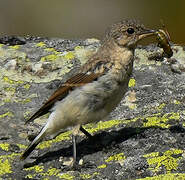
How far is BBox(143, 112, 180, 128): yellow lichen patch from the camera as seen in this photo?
872cm

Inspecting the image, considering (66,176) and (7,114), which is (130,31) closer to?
(7,114)

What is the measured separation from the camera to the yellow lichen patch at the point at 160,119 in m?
8.72

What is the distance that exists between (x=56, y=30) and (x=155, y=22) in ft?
7.98

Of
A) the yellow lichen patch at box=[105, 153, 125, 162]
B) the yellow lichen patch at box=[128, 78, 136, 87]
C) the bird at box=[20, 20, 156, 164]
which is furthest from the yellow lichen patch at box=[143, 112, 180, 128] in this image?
the yellow lichen patch at box=[128, 78, 136, 87]

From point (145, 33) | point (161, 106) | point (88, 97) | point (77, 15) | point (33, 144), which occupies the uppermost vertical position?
point (145, 33)

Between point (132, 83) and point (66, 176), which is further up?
point (132, 83)

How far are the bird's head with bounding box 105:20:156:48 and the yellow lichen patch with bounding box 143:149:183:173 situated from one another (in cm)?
193

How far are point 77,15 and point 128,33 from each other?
7.56m

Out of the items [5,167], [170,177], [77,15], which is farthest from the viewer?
[77,15]

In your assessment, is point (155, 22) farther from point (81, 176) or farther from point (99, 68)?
point (81, 176)

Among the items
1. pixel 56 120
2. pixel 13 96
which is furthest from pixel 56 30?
pixel 56 120

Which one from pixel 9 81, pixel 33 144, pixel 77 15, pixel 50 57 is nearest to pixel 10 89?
pixel 9 81

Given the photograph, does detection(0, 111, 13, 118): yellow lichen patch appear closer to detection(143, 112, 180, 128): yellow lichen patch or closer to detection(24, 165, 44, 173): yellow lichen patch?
detection(24, 165, 44, 173): yellow lichen patch

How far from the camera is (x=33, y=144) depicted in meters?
8.45
